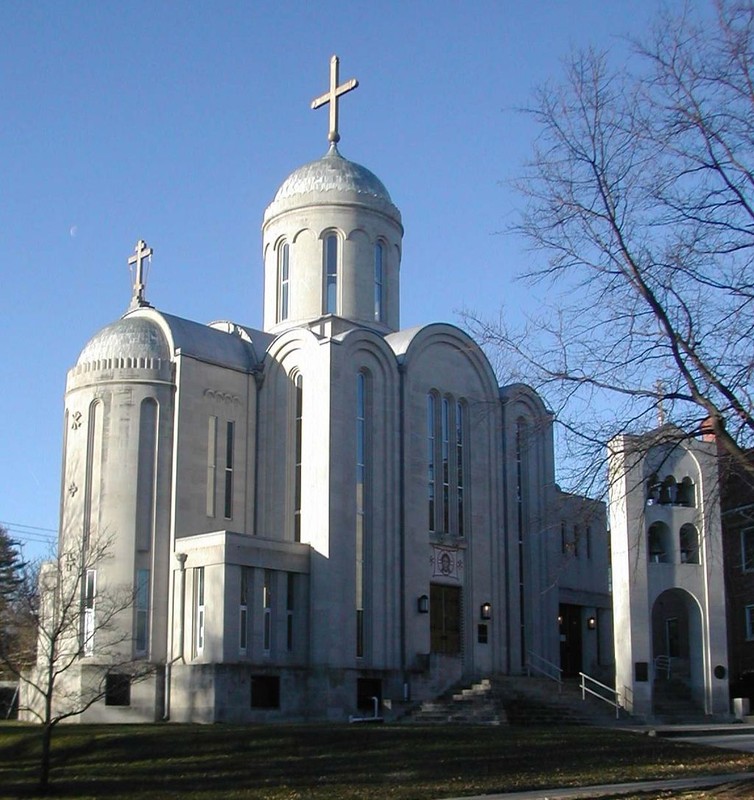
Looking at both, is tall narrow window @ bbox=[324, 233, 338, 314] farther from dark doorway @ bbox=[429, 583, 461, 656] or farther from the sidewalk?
the sidewalk

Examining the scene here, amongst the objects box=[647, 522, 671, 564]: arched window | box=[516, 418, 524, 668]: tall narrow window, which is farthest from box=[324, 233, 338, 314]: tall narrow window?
box=[647, 522, 671, 564]: arched window

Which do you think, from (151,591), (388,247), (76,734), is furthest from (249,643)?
(388,247)

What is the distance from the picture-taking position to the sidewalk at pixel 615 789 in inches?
643

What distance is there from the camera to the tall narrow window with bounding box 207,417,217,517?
3372cm

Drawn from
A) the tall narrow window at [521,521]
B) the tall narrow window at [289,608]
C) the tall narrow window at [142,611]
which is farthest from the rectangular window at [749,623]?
the tall narrow window at [142,611]

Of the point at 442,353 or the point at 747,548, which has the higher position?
the point at 442,353

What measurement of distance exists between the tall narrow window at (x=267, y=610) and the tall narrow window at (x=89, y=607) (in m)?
4.46

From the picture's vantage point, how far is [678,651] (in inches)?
1628

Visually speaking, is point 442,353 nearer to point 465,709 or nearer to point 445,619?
point 445,619

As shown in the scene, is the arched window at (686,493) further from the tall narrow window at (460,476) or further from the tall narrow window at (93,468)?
the tall narrow window at (93,468)

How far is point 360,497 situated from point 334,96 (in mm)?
14229

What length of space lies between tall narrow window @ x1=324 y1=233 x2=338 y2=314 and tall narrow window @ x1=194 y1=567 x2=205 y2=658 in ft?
33.6

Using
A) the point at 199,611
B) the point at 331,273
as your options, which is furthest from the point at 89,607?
the point at 331,273

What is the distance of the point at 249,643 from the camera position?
100ft
